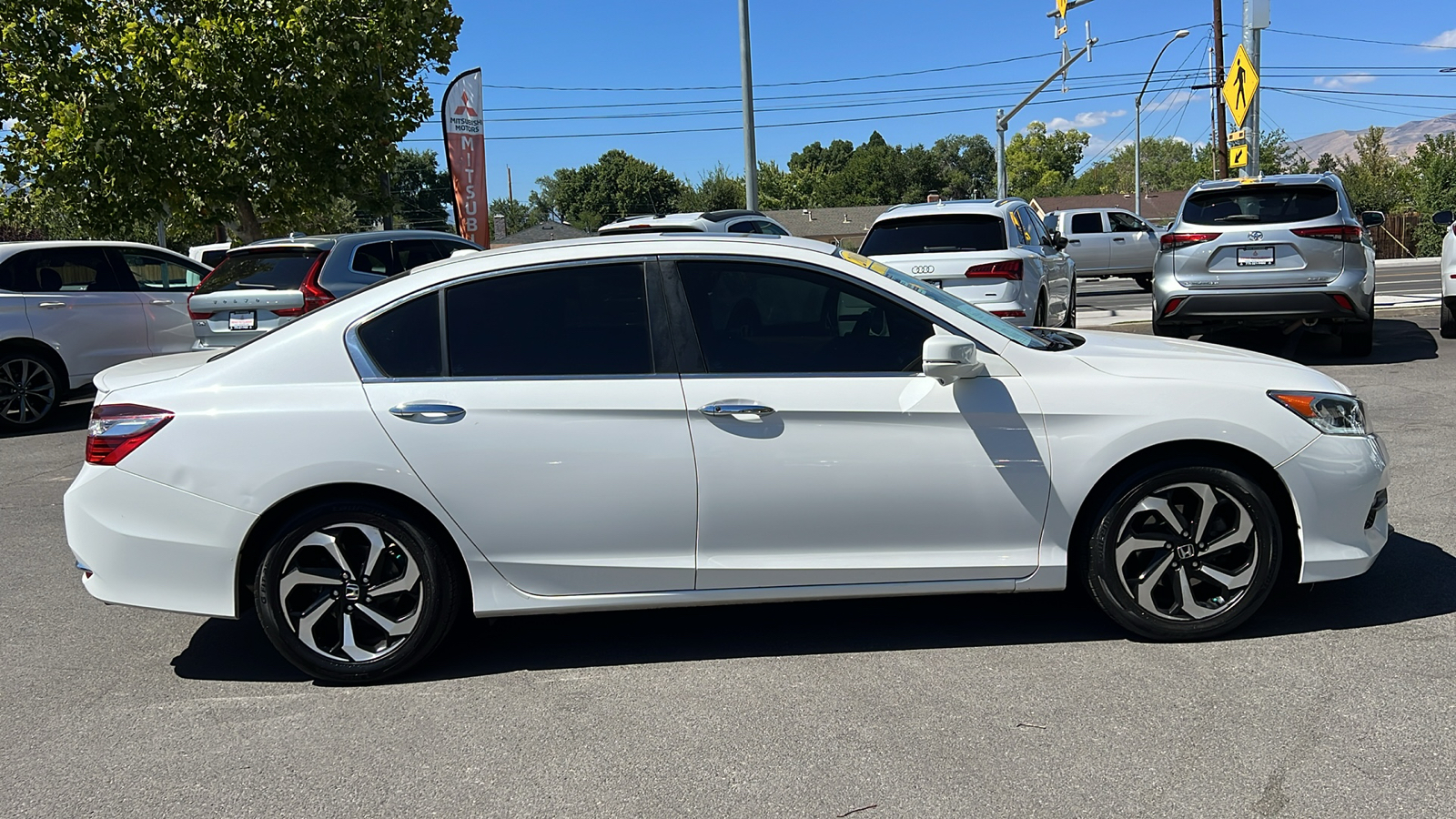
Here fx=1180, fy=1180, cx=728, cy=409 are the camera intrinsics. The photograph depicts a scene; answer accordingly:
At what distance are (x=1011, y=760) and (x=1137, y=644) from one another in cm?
115

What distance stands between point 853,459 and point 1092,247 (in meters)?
23.5

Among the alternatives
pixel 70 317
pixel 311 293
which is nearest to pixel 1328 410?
pixel 311 293

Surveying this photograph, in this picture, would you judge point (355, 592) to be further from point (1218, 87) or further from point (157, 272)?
point (1218, 87)

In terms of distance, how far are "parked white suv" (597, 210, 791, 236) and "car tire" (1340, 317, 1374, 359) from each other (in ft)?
18.5

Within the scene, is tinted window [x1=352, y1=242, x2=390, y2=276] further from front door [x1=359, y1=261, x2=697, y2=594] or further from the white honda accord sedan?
front door [x1=359, y1=261, x2=697, y2=594]

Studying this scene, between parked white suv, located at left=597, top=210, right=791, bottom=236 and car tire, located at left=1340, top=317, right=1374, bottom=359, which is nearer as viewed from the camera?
parked white suv, located at left=597, top=210, right=791, bottom=236

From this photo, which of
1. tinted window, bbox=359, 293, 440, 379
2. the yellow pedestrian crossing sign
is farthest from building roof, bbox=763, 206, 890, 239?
tinted window, bbox=359, 293, 440, 379

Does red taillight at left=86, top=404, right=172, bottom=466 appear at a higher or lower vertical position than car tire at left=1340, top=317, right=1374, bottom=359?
higher

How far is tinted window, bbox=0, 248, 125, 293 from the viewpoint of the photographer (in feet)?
36.1

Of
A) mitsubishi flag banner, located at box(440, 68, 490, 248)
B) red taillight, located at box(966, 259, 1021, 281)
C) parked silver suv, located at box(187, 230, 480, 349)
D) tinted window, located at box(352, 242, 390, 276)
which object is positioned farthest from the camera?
mitsubishi flag banner, located at box(440, 68, 490, 248)

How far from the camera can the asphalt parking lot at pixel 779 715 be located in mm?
3359

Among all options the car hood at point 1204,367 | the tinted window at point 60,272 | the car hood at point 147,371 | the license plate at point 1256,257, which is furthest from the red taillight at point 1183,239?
the tinted window at point 60,272

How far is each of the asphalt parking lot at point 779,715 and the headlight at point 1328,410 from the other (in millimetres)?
771

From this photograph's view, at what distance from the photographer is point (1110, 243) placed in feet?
85.8
